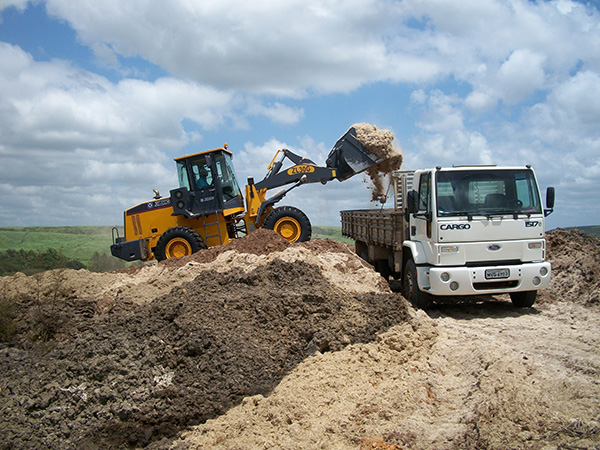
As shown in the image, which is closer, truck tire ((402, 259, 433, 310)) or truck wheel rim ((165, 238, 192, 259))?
truck tire ((402, 259, 433, 310))

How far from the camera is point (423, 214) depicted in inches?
367

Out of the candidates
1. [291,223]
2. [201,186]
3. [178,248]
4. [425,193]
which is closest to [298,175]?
[291,223]

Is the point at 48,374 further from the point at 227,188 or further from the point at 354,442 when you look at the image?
the point at 227,188

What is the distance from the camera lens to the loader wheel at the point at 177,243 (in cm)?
1430

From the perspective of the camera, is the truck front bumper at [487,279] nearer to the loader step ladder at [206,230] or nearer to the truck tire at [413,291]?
the truck tire at [413,291]

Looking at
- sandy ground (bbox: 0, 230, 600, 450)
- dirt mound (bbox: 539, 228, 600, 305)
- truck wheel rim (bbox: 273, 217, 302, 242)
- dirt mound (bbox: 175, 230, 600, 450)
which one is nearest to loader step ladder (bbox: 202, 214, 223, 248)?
truck wheel rim (bbox: 273, 217, 302, 242)

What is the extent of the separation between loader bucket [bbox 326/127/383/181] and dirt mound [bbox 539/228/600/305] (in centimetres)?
516

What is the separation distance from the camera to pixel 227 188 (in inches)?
592

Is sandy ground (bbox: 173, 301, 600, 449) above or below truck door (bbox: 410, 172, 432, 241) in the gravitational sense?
below

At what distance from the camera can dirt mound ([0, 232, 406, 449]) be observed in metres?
5.77

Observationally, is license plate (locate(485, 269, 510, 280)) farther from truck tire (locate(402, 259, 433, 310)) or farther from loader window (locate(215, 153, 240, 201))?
loader window (locate(215, 153, 240, 201))

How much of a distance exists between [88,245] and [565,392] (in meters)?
19.7

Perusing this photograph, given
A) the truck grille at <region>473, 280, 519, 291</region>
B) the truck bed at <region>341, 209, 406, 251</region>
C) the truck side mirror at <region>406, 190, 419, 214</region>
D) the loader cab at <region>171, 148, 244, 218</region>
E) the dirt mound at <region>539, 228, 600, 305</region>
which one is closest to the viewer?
the truck grille at <region>473, 280, 519, 291</region>

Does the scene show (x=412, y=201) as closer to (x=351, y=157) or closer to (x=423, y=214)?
(x=423, y=214)
